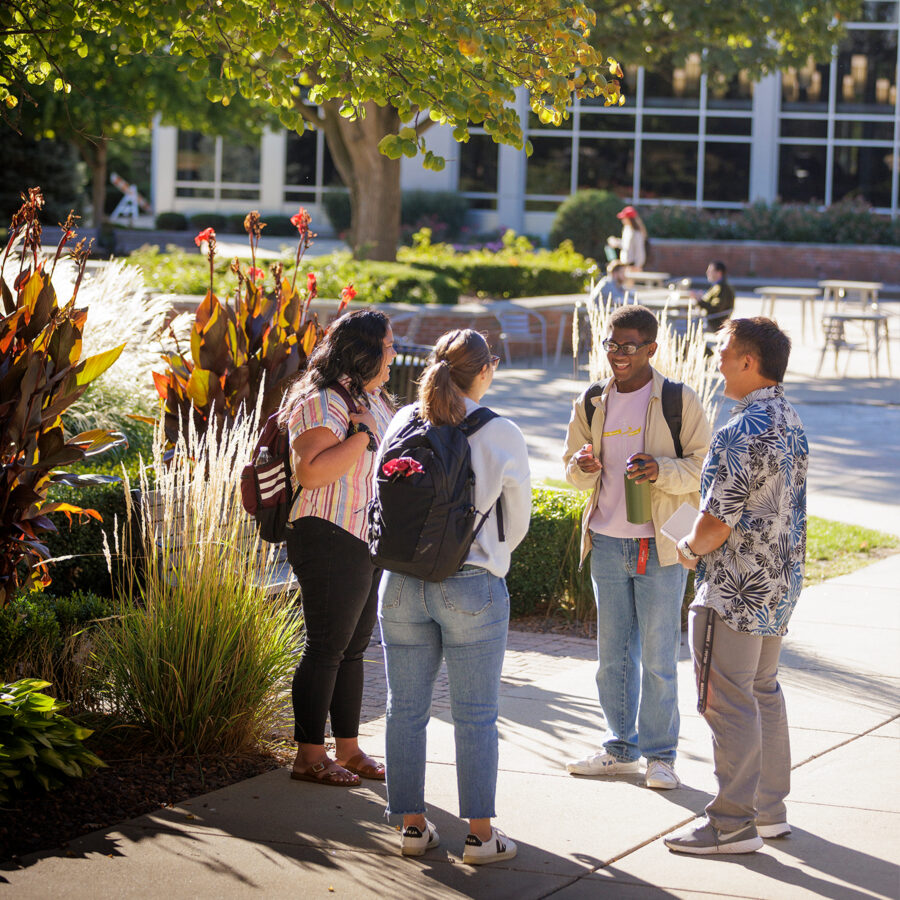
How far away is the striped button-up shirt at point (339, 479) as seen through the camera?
4.39m

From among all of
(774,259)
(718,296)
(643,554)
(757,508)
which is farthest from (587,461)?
(774,259)

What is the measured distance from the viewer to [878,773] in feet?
15.9

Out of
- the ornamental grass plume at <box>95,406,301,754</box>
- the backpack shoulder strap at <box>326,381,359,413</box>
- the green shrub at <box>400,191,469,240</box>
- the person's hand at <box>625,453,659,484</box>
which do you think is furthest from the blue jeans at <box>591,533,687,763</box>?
the green shrub at <box>400,191,469,240</box>

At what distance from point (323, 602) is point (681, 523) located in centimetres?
128

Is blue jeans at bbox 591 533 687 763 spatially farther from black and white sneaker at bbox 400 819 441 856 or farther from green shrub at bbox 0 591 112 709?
green shrub at bbox 0 591 112 709

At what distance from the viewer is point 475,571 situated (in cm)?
389

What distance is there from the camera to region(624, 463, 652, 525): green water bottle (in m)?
4.56

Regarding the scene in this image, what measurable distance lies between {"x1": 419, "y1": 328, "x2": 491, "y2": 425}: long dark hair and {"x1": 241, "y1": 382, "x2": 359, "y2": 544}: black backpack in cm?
62

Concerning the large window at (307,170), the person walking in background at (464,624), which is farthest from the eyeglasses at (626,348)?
the large window at (307,170)

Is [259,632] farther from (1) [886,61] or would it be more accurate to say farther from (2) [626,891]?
(1) [886,61]

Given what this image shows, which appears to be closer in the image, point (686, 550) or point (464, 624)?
point (464, 624)

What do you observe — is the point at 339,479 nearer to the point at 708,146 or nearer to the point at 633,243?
the point at 633,243

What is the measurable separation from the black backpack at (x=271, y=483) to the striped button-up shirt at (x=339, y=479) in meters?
0.04

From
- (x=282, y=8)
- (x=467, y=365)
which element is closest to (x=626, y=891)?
(x=467, y=365)
